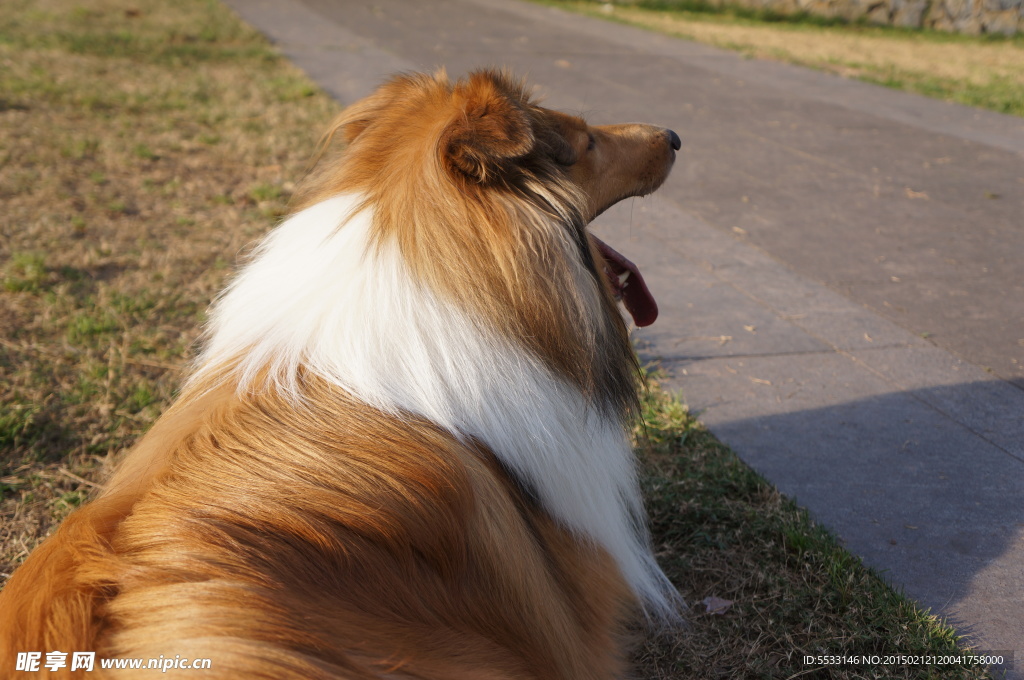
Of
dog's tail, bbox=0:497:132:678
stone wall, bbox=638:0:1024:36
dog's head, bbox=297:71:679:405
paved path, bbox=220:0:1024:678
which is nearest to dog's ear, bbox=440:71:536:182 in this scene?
dog's head, bbox=297:71:679:405

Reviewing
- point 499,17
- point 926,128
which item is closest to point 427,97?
point 926,128

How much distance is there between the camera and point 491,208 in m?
1.99

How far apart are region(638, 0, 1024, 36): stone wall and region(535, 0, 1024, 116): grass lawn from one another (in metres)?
0.30

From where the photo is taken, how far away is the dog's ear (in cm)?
189

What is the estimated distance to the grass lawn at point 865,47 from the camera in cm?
1143

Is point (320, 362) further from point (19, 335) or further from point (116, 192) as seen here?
point (116, 192)

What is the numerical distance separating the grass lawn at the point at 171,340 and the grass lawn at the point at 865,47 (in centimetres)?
799

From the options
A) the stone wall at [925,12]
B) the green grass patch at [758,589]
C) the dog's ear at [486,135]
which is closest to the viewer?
the dog's ear at [486,135]

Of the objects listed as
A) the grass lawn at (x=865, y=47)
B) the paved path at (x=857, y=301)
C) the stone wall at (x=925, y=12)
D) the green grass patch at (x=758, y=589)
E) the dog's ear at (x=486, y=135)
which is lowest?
the green grass patch at (x=758, y=589)

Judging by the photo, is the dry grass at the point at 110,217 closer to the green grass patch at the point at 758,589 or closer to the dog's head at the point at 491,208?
the dog's head at the point at 491,208

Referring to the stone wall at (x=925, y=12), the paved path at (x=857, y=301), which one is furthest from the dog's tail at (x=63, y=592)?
the stone wall at (x=925, y=12)

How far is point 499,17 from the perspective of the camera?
53.7 feet

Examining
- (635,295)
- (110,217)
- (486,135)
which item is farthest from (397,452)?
(110,217)

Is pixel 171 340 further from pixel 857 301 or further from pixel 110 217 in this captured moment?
pixel 857 301
